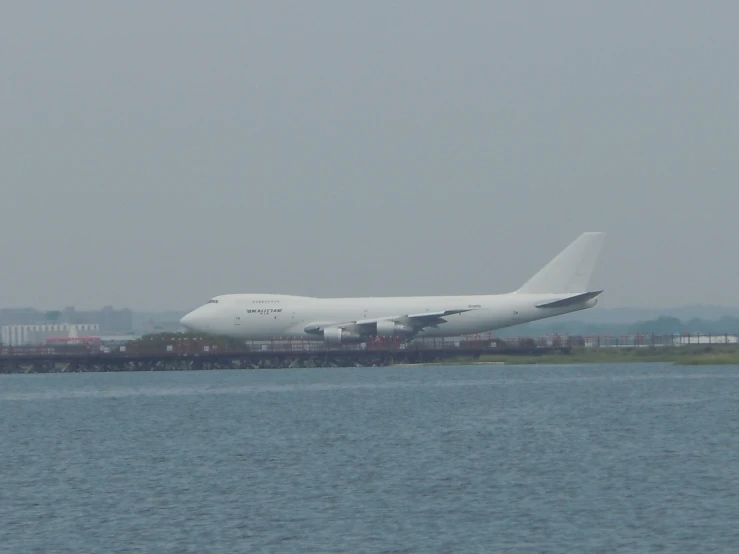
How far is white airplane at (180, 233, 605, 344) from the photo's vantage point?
102m

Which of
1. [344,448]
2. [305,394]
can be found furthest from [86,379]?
[344,448]

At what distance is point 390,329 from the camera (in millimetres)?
101500

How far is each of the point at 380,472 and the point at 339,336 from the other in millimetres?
64650

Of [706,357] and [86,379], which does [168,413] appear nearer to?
[86,379]

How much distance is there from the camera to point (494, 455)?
4034 centimetres

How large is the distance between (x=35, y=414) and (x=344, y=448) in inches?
953

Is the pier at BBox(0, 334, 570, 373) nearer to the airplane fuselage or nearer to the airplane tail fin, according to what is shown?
the airplane fuselage

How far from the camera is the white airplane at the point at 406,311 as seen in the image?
335ft

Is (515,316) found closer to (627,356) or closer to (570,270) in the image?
(570,270)

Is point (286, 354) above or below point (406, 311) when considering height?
below

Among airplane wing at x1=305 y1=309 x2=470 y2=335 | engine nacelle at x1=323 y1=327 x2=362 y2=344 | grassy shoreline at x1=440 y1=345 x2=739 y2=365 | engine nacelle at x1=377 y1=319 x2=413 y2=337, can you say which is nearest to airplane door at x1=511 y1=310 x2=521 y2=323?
grassy shoreline at x1=440 y1=345 x2=739 y2=365

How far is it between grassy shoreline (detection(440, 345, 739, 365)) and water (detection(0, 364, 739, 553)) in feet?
90.4

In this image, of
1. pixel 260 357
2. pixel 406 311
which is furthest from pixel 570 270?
pixel 260 357

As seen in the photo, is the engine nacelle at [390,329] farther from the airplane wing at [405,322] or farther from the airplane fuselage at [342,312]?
the airplane fuselage at [342,312]
